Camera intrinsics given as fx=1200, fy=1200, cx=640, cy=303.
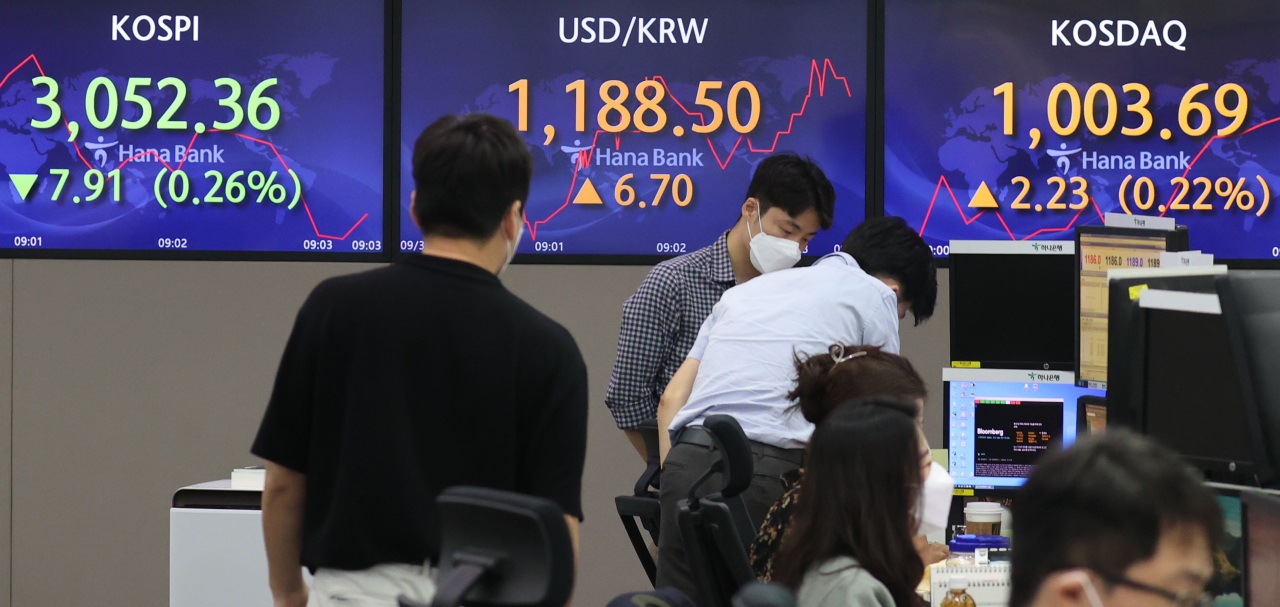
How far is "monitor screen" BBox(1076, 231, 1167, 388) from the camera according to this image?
97.3 inches

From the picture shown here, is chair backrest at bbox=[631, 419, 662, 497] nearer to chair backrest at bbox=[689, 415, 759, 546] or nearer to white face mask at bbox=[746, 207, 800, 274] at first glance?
white face mask at bbox=[746, 207, 800, 274]

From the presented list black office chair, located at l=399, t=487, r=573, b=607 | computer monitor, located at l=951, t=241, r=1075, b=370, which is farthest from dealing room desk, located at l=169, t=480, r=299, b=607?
black office chair, located at l=399, t=487, r=573, b=607

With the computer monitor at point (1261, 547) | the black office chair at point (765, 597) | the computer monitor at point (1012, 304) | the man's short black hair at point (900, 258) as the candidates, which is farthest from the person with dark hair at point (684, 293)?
the black office chair at point (765, 597)

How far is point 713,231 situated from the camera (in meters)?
4.05

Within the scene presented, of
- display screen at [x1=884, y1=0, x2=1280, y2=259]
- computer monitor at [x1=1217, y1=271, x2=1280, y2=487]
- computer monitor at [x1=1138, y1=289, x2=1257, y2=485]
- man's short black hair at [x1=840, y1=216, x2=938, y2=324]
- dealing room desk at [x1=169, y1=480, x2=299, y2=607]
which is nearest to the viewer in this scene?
computer monitor at [x1=1217, y1=271, x2=1280, y2=487]

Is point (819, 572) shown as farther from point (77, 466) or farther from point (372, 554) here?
point (77, 466)

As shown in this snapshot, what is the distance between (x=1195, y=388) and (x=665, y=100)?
8.59 ft

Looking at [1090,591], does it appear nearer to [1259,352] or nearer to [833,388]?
[1259,352]

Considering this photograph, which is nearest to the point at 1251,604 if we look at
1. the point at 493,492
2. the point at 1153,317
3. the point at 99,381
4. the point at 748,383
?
the point at 1153,317

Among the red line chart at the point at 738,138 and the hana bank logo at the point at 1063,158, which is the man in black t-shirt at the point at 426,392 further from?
the hana bank logo at the point at 1063,158

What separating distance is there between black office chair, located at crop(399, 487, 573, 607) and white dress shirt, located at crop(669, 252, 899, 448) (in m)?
1.51

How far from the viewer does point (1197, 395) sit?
5.46ft

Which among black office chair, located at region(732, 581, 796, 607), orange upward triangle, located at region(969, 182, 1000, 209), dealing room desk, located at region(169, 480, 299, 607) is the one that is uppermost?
orange upward triangle, located at region(969, 182, 1000, 209)

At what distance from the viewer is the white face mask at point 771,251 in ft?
10.2
